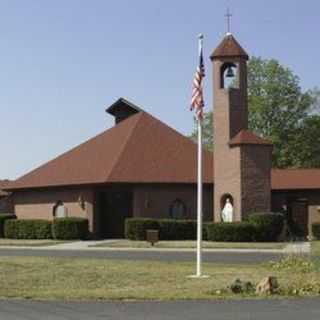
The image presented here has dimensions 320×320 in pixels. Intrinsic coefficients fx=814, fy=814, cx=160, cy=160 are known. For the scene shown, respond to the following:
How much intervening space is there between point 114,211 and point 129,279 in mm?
28301

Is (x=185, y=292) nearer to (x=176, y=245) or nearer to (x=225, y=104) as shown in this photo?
(x=176, y=245)

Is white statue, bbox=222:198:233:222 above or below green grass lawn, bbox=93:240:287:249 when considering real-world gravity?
above

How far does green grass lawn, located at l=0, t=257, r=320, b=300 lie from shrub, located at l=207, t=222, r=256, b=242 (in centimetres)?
1588

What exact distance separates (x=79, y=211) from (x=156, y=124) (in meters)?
7.77

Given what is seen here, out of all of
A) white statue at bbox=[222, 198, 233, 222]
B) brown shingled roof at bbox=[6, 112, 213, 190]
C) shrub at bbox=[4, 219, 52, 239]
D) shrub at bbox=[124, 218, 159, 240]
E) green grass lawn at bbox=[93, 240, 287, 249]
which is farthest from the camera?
brown shingled roof at bbox=[6, 112, 213, 190]

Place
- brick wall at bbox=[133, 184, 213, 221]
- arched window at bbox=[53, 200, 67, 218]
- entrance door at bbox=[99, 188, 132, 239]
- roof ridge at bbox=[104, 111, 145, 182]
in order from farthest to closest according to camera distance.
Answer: arched window at bbox=[53, 200, 67, 218] < entrance door at bbox=[99, 188, 132, 239] < brick wall at bbox=[133, 184, 213, 221] < roof ridge at bbox=[104, 111, 145, 182]

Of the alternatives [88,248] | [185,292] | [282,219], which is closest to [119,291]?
[185,292]

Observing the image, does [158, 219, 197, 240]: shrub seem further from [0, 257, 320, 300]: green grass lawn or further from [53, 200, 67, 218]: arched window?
[0, 257, 320, 300]: green grass lawn

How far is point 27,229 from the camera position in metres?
45.7

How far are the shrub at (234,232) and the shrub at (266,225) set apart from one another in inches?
12.1

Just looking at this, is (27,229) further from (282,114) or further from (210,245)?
(282,114)

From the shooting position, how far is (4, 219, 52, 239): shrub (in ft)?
148

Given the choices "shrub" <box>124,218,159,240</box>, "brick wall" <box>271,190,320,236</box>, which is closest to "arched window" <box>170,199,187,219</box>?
"shrub" <box>124,218,159,240</box>

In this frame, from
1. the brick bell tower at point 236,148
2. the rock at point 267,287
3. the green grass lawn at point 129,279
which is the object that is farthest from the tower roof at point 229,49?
the rock at point 267,287
